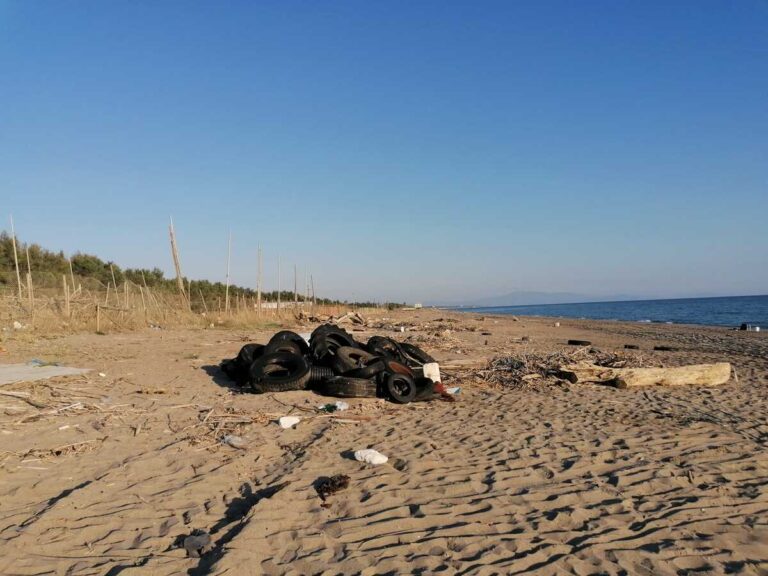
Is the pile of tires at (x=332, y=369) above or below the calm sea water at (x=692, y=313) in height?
above

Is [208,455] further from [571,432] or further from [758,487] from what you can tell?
[758,487]

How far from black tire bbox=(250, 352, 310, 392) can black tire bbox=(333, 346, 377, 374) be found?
0.54 metres

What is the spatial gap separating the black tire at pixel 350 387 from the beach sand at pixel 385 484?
173 mm

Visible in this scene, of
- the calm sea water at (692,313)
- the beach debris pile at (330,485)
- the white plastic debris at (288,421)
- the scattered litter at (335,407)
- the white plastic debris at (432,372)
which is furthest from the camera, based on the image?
the calm sea water at (692,313)

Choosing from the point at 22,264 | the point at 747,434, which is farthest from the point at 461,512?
the point at 22,264

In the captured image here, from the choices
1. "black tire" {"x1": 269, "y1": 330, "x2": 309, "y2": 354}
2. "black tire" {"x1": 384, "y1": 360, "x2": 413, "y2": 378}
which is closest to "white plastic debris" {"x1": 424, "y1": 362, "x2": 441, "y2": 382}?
"black tire" {"x1": 384, "y1": 360, "x2": 413, "y2": 378}

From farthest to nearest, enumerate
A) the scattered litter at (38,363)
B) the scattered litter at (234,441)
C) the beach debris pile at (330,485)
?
the scattered litter at (38,363)
the scattered litter at (234,441)
the beach debris pile at (330,485)

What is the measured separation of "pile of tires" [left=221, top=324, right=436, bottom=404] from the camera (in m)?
8.42

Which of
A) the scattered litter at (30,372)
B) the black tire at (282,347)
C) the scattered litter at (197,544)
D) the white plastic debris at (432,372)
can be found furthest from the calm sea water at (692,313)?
the scattered litter at (197,544)

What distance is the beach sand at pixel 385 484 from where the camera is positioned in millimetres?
3420

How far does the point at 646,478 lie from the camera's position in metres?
4.79

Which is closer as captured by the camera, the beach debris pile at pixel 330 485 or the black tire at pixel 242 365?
the beach debris pile at pixel 330 485

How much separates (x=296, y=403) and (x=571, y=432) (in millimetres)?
4094

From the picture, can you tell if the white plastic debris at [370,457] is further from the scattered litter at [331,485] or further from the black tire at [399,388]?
the black tire at [399,388]
